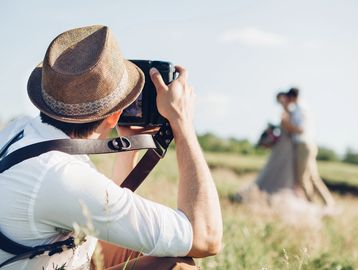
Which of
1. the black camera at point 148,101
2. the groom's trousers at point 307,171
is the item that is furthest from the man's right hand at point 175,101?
the groom's trousers at point 307,171

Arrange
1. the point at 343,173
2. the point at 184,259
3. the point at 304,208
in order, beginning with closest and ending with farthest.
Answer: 1. the point at 184,259
2. the point at 304,208
3. the point at 343,173

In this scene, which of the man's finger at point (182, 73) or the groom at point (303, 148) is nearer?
the man's finger at point (182, 73)

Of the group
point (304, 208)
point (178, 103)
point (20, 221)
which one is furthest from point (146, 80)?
point (304, 208)

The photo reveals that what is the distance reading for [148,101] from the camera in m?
2.74

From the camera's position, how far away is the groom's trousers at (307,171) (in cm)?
1062

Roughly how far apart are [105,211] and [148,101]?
2.48 feet

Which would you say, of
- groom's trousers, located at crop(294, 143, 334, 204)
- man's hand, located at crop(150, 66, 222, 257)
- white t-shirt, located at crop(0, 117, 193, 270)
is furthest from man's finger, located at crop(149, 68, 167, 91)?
groom's trousers, located at crop(294, 143, 334, 204)

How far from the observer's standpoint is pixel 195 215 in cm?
231

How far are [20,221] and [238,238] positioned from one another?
326 centimetres

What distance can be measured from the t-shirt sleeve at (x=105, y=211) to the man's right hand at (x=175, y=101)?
16.7 inches

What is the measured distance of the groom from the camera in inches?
398

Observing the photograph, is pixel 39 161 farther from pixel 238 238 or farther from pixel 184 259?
pixel 238 238

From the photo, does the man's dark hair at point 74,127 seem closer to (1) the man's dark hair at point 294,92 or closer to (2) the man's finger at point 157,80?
(2) the man's finger at point 157,80

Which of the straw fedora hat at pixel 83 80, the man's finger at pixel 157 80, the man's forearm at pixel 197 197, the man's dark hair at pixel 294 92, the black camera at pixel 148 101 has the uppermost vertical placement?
the straw fedora hat at pixel 83 80
